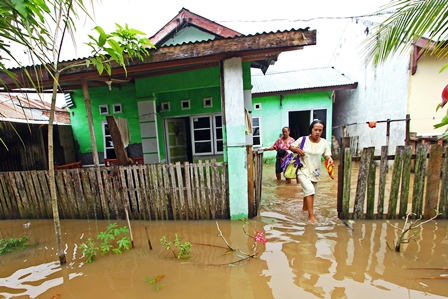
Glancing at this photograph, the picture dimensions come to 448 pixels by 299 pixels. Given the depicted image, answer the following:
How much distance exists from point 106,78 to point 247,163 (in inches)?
155

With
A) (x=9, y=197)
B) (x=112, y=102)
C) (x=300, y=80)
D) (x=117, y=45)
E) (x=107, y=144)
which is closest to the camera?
(x=117, y=45)

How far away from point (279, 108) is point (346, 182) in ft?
23.6

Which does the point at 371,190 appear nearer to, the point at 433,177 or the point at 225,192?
the point at 433,177

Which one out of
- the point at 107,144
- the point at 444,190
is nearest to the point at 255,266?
the point at 444,190

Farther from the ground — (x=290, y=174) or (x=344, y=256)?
(x=290, y=174)

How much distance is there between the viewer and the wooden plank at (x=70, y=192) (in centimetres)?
403

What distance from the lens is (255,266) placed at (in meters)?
2.52

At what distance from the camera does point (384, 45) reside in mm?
3109

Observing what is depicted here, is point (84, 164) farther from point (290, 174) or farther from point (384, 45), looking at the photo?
point (384, 45)

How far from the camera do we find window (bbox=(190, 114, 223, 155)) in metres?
6.86

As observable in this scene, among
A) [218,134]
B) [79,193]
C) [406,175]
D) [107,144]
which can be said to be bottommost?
[79,193]

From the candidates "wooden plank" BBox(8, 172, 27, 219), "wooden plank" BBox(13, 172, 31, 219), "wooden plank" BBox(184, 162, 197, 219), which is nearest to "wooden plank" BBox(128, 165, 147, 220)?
"wooden plank" BBox(184, 162, 197, 219)

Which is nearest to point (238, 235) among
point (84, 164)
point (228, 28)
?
point (228, 28)

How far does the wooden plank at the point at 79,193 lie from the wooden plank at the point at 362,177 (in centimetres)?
491
